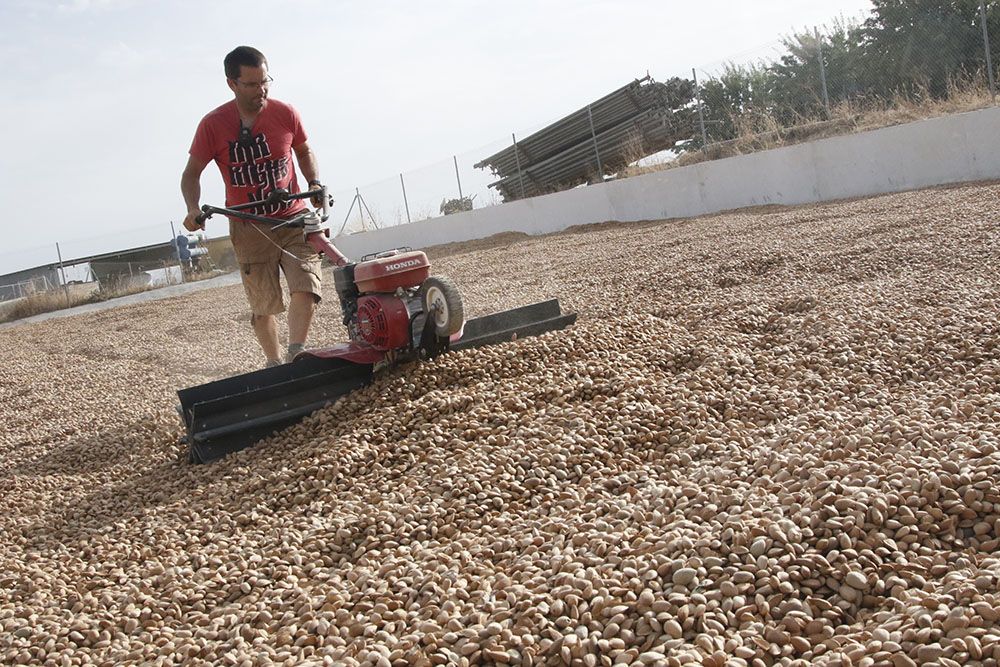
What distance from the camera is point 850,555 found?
2.50 metres

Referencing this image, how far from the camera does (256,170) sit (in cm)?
540

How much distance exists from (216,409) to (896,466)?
10.7 ft

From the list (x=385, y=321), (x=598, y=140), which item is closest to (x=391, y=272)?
(x=385, y=321)

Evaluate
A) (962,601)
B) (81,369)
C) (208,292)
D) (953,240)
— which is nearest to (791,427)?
(962,601)

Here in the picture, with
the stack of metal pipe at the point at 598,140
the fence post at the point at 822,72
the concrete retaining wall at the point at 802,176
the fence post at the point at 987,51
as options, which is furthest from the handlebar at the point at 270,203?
the stack of metal pipe at the point at 598,140

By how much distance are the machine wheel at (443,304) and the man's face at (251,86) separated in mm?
1543

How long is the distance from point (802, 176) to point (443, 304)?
1090 cm

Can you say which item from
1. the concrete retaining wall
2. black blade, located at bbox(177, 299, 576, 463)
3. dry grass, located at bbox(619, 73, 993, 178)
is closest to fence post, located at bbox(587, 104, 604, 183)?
the concrete retaining wall

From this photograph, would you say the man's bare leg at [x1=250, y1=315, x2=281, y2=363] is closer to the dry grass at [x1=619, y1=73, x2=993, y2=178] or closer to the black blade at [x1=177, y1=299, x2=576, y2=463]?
the black blade at [x1=177, y1=299, x2=576, y2=463]

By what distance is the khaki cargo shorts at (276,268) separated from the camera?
538 cm

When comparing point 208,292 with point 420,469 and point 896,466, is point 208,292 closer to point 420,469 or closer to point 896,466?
point 420,469

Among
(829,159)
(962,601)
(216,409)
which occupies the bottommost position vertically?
(962,601)

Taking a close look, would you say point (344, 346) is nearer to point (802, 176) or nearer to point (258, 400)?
point (258, 400)

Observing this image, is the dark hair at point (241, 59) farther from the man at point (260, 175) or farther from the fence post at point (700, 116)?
the fence post at point (700, 116)
